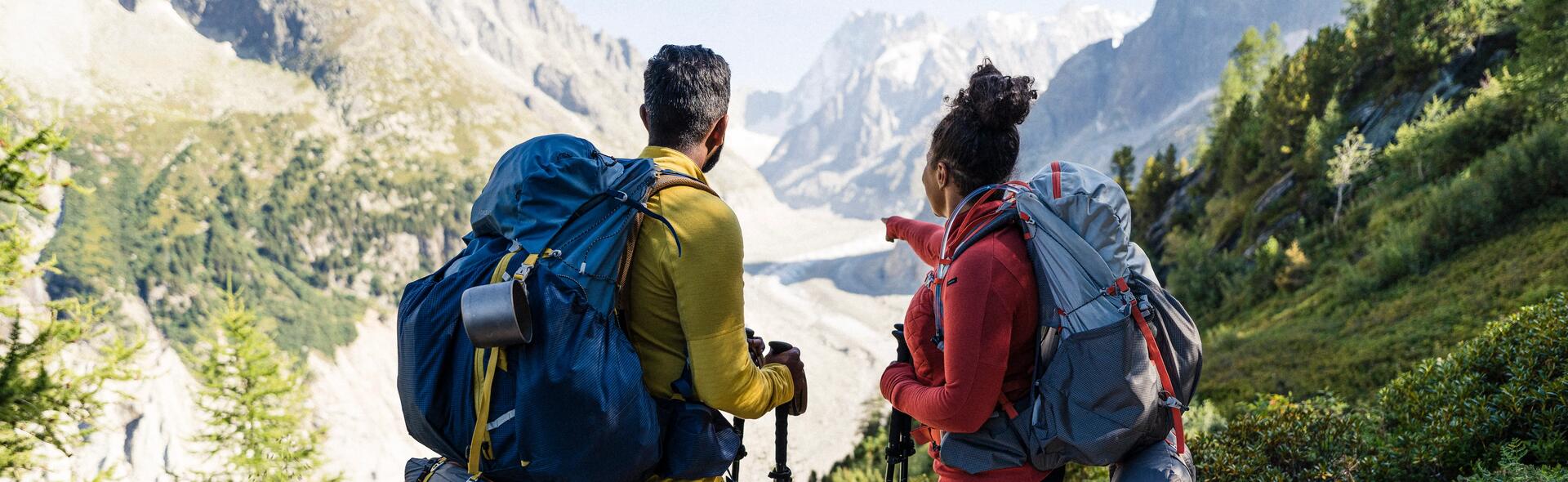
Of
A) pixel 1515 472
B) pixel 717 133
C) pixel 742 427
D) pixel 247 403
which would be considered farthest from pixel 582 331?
pixel 247 403

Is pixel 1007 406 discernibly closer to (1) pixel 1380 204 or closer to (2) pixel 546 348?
(2) pixel 546 348

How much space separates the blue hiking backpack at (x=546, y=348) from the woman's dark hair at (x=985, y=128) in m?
1.01

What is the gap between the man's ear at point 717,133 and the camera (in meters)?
2.52

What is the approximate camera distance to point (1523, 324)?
4355 millimetres

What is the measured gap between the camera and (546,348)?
195 centimetres

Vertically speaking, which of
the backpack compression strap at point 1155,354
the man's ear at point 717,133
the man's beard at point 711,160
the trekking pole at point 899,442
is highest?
the man's ear at point 717,133

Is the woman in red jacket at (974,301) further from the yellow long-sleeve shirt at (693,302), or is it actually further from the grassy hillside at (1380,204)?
the grassy hillside at (1380,204)

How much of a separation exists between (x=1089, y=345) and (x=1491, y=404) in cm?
333

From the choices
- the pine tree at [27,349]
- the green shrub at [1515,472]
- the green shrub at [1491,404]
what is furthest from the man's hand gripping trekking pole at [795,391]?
the pine tree at [27,349]

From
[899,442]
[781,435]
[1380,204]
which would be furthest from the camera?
[1380,204]

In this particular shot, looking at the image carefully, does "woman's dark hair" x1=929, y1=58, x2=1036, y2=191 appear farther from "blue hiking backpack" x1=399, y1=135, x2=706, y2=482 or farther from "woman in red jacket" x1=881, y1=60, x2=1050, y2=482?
"blue hiking backpack" x1=399, y1=135, x2=706, y2=482

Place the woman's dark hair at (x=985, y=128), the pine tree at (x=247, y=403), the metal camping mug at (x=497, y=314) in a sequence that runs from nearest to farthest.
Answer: the metal camping mug at (x=497, y=314)
the woman's dark hair at (x=985, y=128)
the pine tree at (x=247, y=403)

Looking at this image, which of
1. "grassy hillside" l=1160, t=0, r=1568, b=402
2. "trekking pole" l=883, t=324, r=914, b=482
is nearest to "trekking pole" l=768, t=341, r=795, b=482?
"trekking pole" l=883, t=324, r=914, b=482

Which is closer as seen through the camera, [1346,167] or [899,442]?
[899,442]
